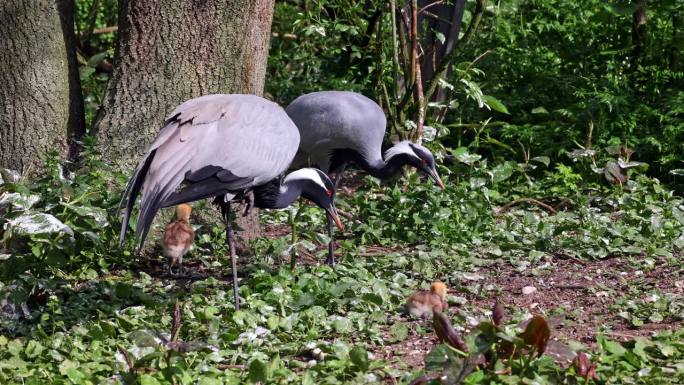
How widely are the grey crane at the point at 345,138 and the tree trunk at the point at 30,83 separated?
1.48 meters

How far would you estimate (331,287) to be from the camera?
18.5ft

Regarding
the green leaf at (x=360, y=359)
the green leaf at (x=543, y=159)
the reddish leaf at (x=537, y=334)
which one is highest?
the reddish leaf at (x=537, y=334)

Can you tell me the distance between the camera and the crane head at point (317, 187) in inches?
250

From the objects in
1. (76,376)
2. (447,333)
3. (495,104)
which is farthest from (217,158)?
(495,104)

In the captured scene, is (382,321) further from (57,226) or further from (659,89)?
(659,89)

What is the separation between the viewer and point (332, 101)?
7191 mm

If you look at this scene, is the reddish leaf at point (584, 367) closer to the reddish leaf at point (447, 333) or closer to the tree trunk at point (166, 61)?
the reddish leaf at point (447, 333)

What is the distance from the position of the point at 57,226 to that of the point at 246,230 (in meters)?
1.66

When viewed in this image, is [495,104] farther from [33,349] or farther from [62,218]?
[33,349]

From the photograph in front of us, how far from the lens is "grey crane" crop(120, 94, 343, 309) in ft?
17.7

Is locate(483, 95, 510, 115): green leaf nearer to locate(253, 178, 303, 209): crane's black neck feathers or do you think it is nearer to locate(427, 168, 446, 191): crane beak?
locate(427, 168, 446, 191): crane beak

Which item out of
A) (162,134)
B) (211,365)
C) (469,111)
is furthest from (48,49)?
(469,111)

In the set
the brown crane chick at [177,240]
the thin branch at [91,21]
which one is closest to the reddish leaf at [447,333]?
the brown crane chick at [177,240]

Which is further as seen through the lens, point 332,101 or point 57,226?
point 332,101
